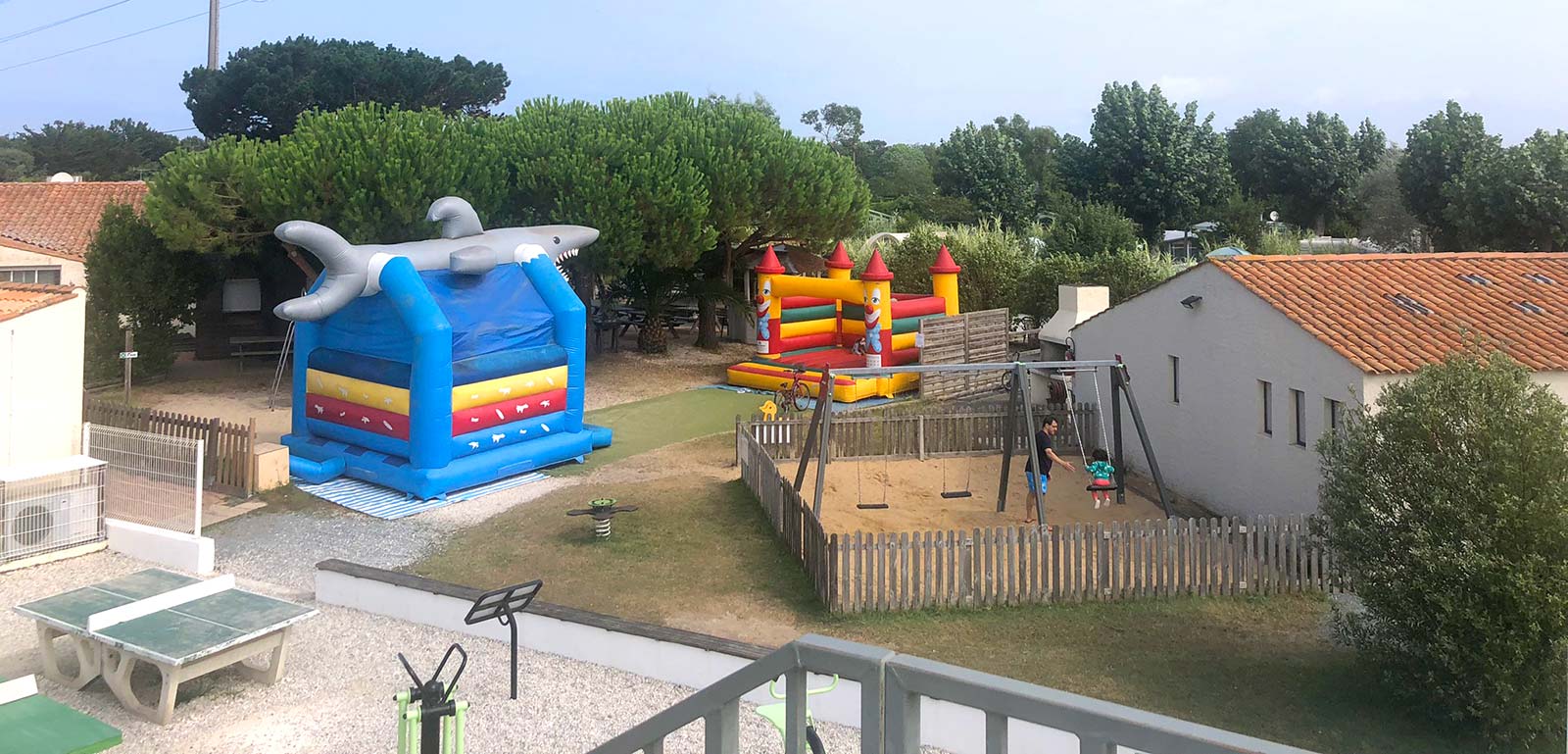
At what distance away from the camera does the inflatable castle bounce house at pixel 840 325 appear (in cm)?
2400

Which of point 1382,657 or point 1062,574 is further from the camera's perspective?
point 1062,574

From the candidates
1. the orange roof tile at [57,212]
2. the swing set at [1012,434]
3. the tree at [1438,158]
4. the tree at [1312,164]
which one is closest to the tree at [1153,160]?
the tree at [1312,164]

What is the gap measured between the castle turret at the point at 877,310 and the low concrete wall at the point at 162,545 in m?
14.4

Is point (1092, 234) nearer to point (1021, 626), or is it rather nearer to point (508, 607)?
point (1021, 626)

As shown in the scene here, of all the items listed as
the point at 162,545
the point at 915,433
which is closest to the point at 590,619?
the point at 162,545

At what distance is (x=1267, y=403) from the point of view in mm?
14352

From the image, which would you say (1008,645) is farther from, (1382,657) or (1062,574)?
(1382,657)

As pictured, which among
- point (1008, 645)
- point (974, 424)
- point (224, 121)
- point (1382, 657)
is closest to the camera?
point (1382, 657)

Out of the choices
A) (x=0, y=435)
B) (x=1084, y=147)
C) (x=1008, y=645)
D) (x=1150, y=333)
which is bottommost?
(x=1008, y=645)

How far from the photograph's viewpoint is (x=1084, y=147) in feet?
184

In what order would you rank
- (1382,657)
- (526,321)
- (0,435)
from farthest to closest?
(526,321) < (0,435) < (1382,657)

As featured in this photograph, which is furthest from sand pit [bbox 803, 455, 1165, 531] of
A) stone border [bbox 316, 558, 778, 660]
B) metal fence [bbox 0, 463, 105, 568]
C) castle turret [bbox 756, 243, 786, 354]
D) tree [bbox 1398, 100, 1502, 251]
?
tree [bbox 1398, 100, 1502, 251]

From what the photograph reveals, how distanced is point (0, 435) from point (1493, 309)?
17.4 m

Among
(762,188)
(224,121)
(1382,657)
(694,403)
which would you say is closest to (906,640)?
(1382,657)
